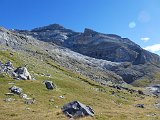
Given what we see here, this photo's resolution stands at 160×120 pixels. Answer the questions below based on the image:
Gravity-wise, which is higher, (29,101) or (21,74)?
(21,74)

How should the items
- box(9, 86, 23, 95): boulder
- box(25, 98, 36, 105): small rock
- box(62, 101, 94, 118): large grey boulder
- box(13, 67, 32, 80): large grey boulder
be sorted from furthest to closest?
box(13, 67, 32, 80): large grey boulder → box(9, 86, 23, 95): boulder → box(25, 98, 36, 105): small rock → box(62, 101, 94, 118): large grey boulder

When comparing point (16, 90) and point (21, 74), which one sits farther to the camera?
point (21, 74)

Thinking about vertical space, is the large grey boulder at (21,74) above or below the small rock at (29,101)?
above

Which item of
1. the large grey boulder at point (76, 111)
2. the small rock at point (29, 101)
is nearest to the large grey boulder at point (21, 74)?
the small rock at point (29, 101)

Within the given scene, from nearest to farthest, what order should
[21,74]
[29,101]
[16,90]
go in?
1. [29,101]
2. [16,90]
3. [21,74]

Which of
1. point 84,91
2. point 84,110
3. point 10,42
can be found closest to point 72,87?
point 84,91

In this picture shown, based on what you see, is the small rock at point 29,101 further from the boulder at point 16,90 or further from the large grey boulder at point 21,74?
the large grey boulder at point 21,74

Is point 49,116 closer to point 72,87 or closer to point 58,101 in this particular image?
point 58,101

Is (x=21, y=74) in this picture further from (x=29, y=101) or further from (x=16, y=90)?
(x=29, y=101)

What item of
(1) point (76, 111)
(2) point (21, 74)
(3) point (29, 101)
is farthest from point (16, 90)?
(1) point (76, 111)

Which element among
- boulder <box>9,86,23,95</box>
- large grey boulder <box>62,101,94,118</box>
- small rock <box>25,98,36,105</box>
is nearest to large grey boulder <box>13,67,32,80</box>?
boulder <box>9,86,23,95</box>

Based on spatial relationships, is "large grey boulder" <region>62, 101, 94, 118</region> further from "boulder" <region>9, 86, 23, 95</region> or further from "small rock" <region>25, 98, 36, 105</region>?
"boulder" <region>9, 86, 23, 95</region>

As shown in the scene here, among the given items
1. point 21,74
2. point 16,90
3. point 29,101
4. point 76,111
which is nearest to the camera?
point 76,111

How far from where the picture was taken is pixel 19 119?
43250 millimetres
